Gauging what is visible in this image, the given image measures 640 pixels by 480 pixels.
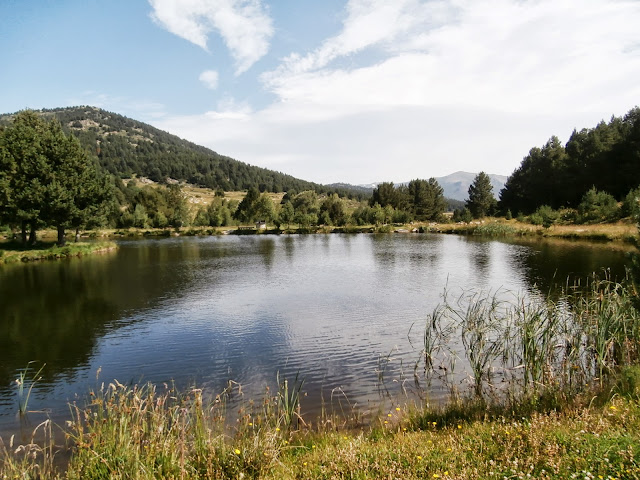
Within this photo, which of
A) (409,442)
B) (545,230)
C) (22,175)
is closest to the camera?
(409,442)

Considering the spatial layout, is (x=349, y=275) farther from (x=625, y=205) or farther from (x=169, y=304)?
(x=625, y=205)

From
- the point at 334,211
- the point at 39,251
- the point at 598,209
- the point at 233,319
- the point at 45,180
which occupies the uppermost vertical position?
the point at 45,180

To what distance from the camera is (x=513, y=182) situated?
9838cm

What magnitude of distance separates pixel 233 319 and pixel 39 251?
121ft

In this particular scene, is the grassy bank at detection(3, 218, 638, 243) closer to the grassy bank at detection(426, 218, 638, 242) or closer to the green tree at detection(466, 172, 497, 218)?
the grassy bank at detection(426, 218, 638, 242)

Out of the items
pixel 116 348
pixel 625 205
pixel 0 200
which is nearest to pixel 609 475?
pixel 116 348

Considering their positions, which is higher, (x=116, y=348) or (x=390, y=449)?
(x=390, y=449)

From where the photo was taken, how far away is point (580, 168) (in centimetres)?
7719

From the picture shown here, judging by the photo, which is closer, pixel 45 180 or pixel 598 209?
pixel 45 180

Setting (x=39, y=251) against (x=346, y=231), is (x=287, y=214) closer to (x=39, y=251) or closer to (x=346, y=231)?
(x=346, y=231)

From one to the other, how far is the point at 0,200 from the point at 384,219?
260 feet

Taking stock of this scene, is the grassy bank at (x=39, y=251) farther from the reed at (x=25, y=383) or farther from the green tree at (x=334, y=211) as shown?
the green tree at (x=334, y=211)

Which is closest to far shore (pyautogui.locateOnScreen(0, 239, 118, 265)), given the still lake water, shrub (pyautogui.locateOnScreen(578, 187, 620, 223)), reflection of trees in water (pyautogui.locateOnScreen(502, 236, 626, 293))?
the still lake water

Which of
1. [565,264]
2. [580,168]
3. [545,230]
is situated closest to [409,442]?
[565,264]
